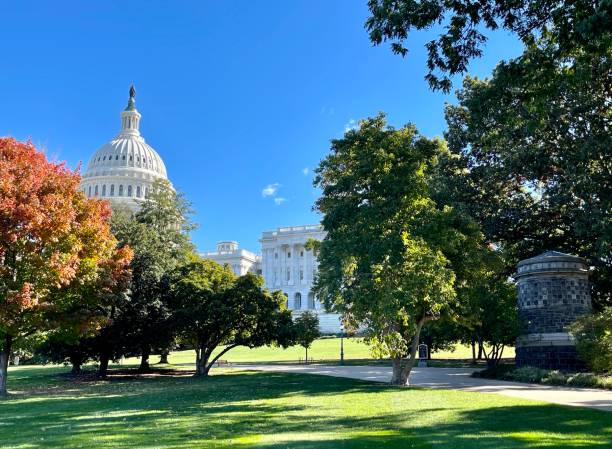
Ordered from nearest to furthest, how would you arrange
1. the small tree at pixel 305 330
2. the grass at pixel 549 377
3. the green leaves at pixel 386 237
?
the green leaves at pixel 386 237 → the grass at pixel 549 377 → the small tree at pixel 305 330

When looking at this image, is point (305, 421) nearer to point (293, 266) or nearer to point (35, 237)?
point (35, 237)

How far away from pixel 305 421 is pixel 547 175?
74.8ft

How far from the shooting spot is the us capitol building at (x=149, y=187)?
124000 mm

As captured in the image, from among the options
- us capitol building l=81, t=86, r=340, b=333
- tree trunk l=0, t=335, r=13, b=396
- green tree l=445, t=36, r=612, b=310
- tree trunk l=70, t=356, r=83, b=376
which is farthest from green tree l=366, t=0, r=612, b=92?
us capitol building l=81, t=86, r=340, b=333

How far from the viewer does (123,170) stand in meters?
125

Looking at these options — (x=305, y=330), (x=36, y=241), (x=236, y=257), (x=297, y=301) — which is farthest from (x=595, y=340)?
(x=236, y=257)

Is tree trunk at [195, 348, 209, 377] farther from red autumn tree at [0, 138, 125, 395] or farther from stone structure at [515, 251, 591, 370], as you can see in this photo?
stone structure at [515, 251, 591, 370]

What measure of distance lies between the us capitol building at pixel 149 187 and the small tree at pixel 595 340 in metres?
98.2

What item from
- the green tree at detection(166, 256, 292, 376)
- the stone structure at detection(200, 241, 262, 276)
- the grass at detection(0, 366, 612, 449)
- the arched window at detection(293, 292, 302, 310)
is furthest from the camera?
the stone structure at detection(200, 241, 262, 276)

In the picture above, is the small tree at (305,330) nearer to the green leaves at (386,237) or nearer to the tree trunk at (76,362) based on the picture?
the green leaves at (386,237)

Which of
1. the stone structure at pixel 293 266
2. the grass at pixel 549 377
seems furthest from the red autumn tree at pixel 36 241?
the stone structure at pixel 293 266

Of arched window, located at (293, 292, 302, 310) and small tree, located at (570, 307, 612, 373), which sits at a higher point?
arched window, located at (293, 292, 302, 310)

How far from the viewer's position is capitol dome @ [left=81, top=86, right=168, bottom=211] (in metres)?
124

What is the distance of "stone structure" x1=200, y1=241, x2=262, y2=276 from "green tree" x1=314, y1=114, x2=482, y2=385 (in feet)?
387
